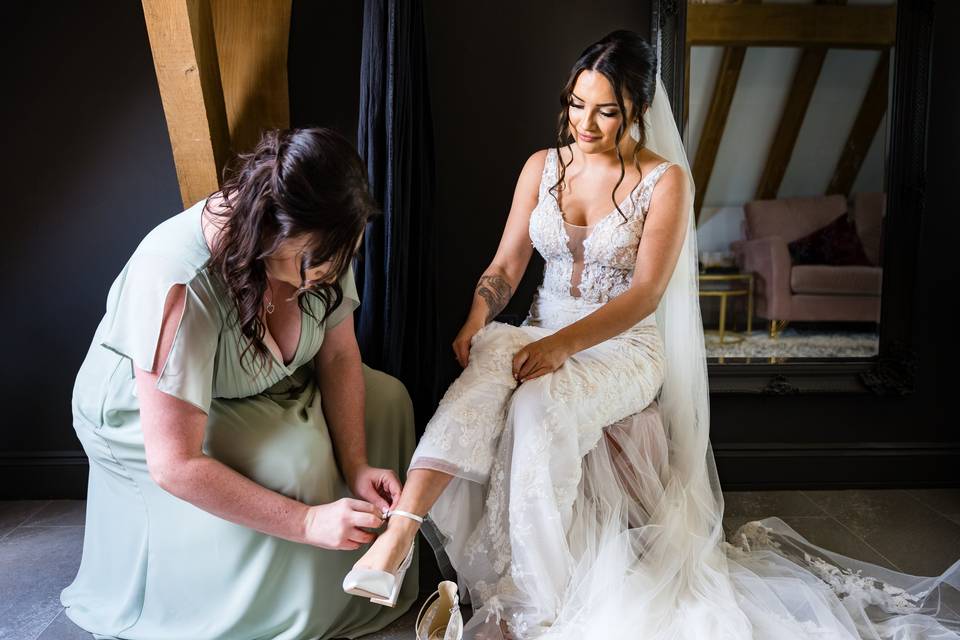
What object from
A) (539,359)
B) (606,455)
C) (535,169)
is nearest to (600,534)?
(606,455)

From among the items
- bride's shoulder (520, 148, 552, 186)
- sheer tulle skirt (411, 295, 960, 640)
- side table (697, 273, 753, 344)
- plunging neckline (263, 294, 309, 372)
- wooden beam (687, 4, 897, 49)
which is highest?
wooden beam (687, 4, 897, 49)

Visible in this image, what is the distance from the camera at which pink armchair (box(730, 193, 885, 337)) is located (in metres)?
2.80

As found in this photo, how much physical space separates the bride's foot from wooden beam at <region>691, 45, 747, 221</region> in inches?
66.2

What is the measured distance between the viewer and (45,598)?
2.07m

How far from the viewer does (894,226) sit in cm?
280

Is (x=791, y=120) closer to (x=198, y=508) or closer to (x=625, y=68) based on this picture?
(x=625, y=68)

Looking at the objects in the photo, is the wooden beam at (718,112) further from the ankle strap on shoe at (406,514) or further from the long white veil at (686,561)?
the ankle strap on shoe at (406,514)

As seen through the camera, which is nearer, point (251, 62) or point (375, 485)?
point (375, 485)

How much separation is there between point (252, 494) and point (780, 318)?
199 centimetres

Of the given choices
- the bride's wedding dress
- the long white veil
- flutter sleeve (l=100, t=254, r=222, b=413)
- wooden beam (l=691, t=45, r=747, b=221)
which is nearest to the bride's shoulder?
the bride's wedding dress

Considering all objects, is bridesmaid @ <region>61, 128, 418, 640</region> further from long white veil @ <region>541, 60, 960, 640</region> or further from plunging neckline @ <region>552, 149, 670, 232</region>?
plunging neckline @ <region>552, 149, 670, 232</region>

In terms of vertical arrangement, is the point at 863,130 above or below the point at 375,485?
above

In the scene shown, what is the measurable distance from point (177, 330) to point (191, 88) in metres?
0.88

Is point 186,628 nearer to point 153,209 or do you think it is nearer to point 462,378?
point 462,378
